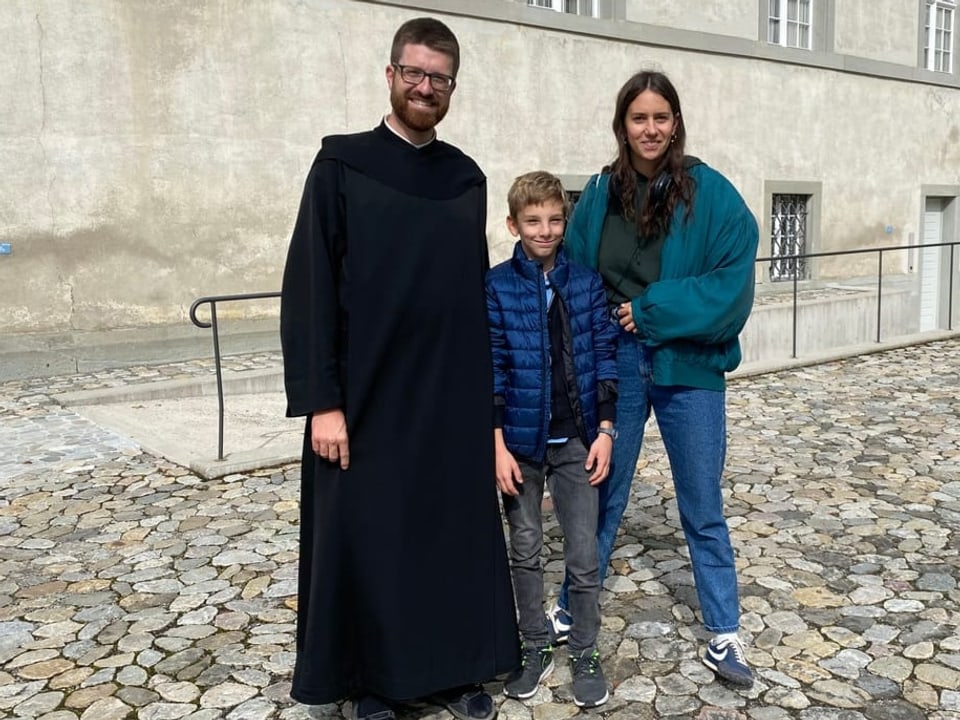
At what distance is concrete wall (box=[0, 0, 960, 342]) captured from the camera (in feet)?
26.1

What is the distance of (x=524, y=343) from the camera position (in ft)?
8.36

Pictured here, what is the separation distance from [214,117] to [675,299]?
23.6ft

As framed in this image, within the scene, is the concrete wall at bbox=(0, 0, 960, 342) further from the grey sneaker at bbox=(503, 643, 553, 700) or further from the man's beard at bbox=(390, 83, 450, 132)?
the grey sneaker at bbox=(503, 643, 553, 700)

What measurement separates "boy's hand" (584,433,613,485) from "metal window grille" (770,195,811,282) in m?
11.6

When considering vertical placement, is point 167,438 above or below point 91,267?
below

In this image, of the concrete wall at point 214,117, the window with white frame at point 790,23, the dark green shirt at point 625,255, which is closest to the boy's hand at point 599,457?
the dark green shirt at point 625,255

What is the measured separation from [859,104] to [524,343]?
14028mm

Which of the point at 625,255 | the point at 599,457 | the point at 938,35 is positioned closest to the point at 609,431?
the point at 599,457

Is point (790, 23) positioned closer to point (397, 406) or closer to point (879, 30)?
point (879, 30)

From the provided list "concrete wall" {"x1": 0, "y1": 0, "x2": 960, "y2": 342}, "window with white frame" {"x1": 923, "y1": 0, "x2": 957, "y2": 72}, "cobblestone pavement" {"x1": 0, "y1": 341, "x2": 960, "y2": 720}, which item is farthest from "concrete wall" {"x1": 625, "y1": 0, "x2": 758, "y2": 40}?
"cobblestone pavement" {"x1": 0, "y1": 341, "x2": 960, "y2": 720}

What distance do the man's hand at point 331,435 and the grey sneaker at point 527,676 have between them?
888mm

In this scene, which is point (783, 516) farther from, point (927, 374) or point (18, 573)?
point (927, 374)

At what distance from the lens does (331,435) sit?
2342 mm

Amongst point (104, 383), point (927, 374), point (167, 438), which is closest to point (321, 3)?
point (104, 383)
